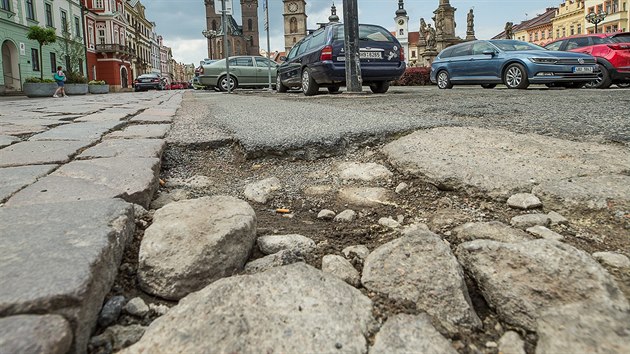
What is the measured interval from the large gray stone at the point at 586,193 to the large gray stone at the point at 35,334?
1512 mm

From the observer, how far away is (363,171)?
2.29 meters

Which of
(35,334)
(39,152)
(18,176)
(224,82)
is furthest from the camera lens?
(224,82)

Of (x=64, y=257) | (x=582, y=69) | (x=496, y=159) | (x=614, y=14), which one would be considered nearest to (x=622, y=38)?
Answer: (x=582, y=69)

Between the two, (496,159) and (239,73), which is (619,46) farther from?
(239,73)

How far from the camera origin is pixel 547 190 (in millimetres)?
1685

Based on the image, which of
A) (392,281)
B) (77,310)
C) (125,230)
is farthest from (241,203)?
(77,310)

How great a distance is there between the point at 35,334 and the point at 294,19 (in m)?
97.4

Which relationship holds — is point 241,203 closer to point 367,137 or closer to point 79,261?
point 79,261

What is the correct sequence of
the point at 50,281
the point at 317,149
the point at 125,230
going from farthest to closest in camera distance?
the point at 317,149, the point at 125,230, the point at 50,281

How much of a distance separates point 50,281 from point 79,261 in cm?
9

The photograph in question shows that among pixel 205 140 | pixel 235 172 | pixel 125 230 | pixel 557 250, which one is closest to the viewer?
pixel 557 250

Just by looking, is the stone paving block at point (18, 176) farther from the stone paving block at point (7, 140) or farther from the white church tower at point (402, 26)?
the white church tower at point (402, 26)

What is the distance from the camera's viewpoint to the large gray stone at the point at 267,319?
0.87m

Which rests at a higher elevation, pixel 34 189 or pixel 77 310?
pixel 34 189
